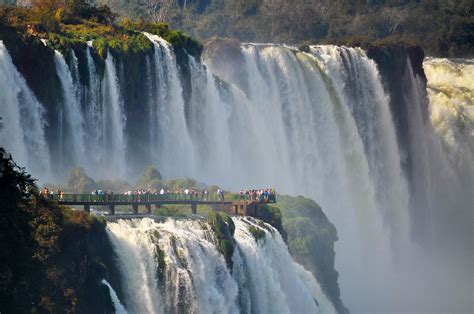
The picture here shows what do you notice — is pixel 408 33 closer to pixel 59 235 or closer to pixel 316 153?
pixel 316 153

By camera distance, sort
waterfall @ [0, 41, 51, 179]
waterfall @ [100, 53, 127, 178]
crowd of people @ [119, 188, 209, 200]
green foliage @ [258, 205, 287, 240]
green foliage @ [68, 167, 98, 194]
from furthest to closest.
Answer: waterfall @ [100, 53, 127, 178]
green foliage @ [258, 205, 287, 240]
waterfall @ [0, 41, 51, 179]
green foliage @ [68, 167, 98, 194]
crowd of people @ [119, 188, 209, 200]

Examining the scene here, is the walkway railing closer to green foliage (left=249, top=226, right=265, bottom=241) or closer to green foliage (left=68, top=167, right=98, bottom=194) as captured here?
green foliage (left=68, top=167, right=98, bottom=194)

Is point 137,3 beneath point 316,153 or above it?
above

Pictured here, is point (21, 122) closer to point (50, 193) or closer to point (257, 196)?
point (257, 196)

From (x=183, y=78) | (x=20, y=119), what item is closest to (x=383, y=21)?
(x=183, y=78)

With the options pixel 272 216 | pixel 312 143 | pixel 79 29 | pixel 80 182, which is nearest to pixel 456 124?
pixel 312 143

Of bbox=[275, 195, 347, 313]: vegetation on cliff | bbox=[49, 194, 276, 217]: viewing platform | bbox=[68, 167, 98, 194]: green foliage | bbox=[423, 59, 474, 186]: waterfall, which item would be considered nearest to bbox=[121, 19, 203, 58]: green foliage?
bbox=[275, 195, 347, 313]: vegetation on cliff
